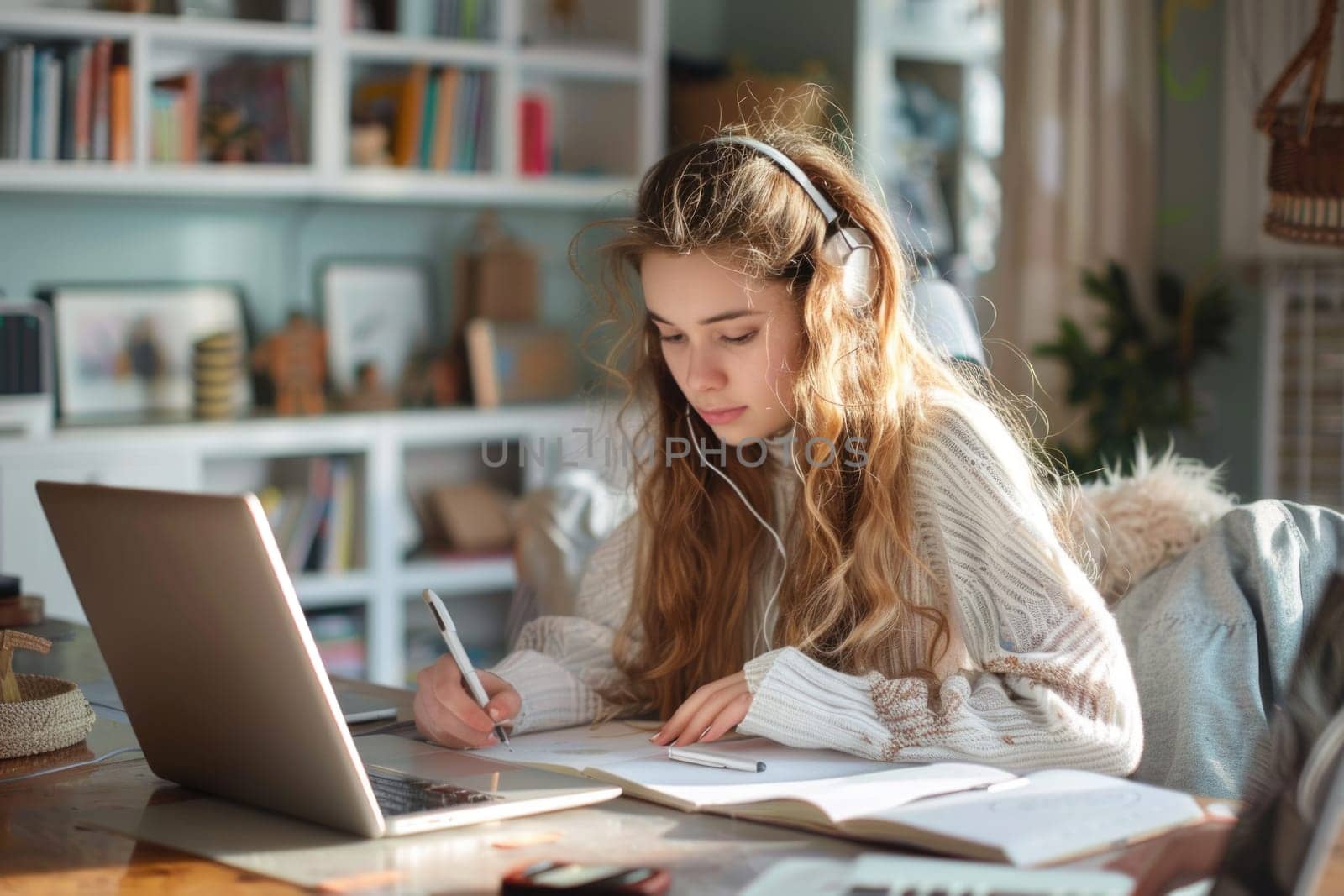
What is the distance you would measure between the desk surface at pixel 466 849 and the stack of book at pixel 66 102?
8.20ft

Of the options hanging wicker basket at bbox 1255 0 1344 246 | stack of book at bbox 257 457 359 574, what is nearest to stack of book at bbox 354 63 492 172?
stack of book at bbox 257 457 359 574

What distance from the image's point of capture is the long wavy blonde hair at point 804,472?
1543mm

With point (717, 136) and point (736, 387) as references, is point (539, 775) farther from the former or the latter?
point (717, 136)

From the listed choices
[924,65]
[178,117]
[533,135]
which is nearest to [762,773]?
[178,117]

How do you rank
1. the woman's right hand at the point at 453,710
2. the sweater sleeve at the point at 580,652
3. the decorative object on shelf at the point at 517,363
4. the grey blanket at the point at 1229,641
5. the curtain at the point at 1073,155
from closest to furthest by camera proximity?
the woman's right hand at the point at 453,710 < the sweater sleeve at the point at 580,652 < the grey blanket at the point at 1229,641 < the curtain at the point at 1073,155 < the decorative object on shelf at the point at 517,363

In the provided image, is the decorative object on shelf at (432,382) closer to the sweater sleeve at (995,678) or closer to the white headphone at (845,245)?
the white headphone at (845,245)

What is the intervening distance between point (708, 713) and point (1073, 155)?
2.83 meters

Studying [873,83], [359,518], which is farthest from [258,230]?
[873,83]

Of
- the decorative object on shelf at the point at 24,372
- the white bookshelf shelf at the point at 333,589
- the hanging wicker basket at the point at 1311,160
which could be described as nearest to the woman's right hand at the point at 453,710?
the hanging wicker basket at the point at 1311,160

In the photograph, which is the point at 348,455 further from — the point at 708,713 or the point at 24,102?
the point at 708,713

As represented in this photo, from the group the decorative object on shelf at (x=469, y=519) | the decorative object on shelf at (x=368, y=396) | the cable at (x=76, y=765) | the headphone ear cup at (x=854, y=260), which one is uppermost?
the headphone ear cup at (x=854, y=260)

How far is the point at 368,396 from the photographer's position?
12.8 ft

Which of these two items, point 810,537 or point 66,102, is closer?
point 810,537

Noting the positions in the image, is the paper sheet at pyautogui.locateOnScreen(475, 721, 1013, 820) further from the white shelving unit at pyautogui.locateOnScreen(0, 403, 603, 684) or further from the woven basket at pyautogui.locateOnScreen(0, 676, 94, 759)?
the white shelving unit at pyautogui.locateOnScreen(0, 403, 603, 684)
